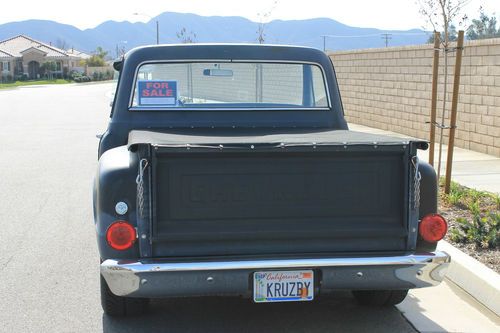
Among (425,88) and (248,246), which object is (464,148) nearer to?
(425,88)

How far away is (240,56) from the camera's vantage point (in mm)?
5770

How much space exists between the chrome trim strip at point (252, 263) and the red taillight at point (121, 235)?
9 centimetres

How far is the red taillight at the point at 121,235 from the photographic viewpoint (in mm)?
4012

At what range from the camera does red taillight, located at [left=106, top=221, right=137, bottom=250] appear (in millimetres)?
4012

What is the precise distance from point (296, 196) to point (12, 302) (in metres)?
2.45

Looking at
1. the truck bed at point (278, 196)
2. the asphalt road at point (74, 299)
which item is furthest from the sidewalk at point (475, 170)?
the truck bed at point (278, 196)

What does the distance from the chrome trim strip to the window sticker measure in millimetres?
1903

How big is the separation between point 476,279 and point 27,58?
349ft

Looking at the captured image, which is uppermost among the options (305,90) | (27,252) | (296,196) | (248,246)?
(305,90)

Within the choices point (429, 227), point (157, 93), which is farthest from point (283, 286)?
point (157, 93)

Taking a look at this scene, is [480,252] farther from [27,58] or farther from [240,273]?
[27,58]

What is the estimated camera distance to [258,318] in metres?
4.88

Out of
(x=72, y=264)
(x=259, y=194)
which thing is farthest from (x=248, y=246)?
(x=72, y=264)

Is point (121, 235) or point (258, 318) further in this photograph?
point (258, 318)
